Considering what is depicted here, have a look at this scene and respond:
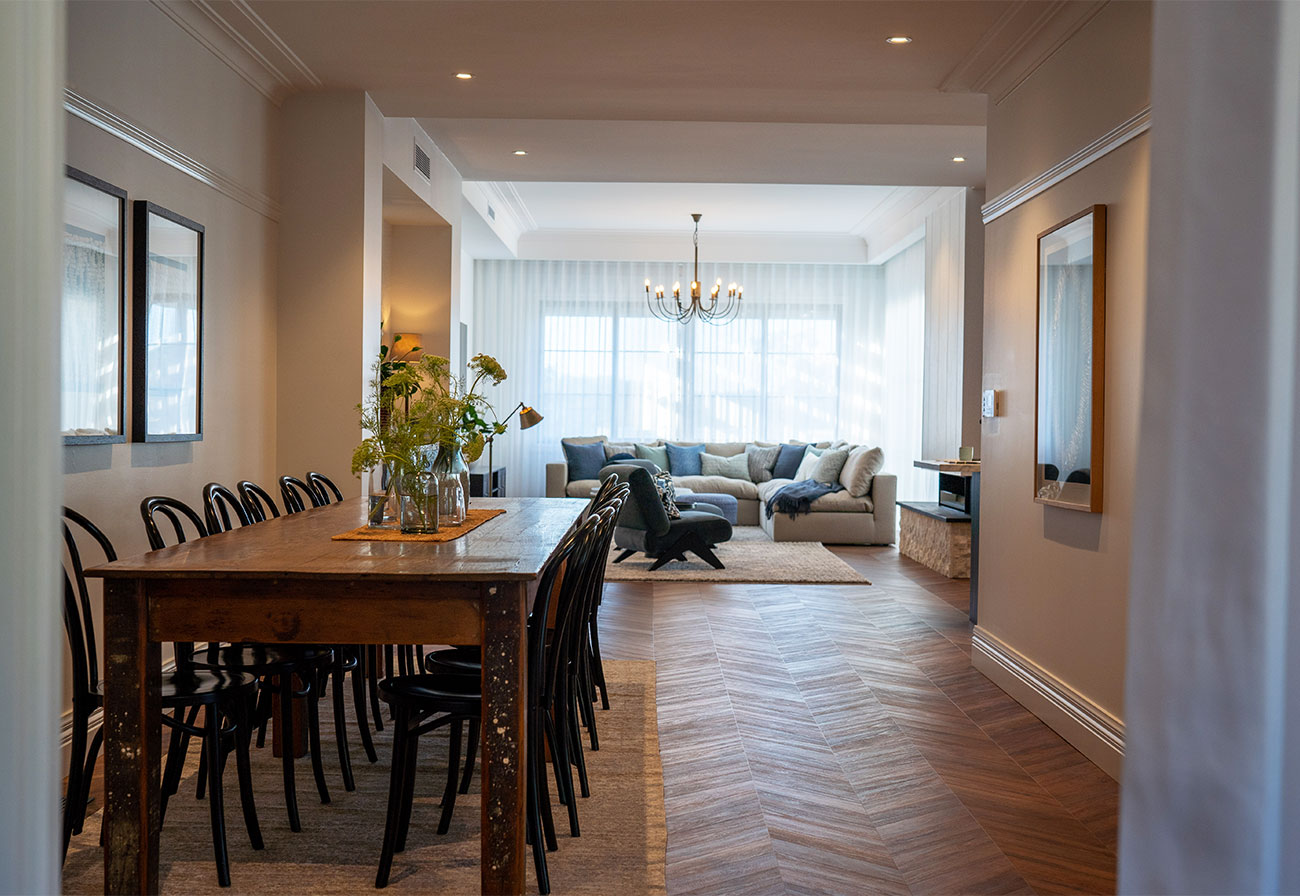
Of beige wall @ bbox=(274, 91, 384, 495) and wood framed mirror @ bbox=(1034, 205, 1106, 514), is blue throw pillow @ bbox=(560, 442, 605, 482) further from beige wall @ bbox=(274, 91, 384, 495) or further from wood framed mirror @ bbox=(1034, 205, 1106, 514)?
wood framed mirror @ bbox=(1034, 205, 1106, 514)

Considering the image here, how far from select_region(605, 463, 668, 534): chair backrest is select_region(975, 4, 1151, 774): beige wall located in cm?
251

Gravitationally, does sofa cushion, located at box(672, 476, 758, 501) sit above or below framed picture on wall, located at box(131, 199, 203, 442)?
below

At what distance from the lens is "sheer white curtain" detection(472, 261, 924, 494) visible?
37.1 feet

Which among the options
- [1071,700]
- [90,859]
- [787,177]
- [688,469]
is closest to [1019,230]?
[1071,700]

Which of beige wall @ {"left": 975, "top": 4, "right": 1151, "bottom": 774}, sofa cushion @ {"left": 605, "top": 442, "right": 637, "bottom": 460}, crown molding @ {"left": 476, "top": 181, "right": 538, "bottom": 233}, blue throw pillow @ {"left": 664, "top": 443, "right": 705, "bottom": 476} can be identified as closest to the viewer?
beige wall @ {"left": 975, "top": 4, "right": 1151, "bottom": 774}

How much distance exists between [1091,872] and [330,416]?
3.90m

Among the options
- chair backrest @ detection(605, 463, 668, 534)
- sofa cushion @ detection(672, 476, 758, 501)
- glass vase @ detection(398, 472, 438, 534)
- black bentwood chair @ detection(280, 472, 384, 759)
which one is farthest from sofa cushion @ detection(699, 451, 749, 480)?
glass vase @ detection(398, 472, 438, 534)

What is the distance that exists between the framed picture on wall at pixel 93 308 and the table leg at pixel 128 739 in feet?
3.89

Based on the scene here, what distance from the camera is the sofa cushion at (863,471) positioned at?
8961mm

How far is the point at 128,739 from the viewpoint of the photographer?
2.12 meters

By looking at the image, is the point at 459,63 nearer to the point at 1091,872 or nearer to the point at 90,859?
the point at 90,859

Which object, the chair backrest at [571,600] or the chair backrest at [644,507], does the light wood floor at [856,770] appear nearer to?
the chair backrest at [571,600]

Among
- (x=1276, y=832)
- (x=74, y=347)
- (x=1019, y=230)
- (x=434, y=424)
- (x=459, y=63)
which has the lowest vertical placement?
(x=1276, y=832)

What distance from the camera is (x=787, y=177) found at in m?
7.12
